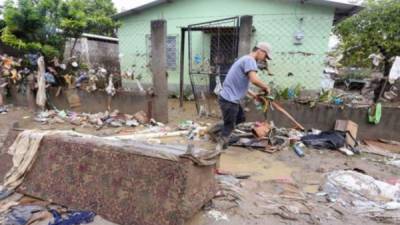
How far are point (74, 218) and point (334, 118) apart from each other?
438cm

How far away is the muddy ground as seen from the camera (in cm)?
224

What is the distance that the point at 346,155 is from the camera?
397cm

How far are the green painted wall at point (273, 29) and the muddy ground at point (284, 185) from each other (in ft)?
11.5

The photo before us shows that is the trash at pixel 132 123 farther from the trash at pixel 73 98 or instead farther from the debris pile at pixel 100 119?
the trash at pixel 73 98

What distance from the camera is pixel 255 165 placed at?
3.56 meters

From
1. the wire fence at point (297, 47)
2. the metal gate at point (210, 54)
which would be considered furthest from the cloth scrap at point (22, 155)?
the wire fence at point (297, 47)

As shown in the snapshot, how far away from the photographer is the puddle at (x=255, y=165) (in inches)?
129

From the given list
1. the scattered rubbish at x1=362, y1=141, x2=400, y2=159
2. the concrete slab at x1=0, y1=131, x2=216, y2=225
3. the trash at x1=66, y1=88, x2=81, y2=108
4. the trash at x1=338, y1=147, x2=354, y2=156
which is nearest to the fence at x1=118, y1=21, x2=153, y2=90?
the trash at x1=66, y1=88, x2=81, y2=108

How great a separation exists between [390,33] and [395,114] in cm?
368

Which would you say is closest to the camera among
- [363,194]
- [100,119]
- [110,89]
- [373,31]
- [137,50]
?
[363,194]

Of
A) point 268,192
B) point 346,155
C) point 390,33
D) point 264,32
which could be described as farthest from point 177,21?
point 268,192

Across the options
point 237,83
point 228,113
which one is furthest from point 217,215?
point 237,83

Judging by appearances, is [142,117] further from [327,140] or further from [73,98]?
[327,140]

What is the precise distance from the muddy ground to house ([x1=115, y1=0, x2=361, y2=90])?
10.6ft
